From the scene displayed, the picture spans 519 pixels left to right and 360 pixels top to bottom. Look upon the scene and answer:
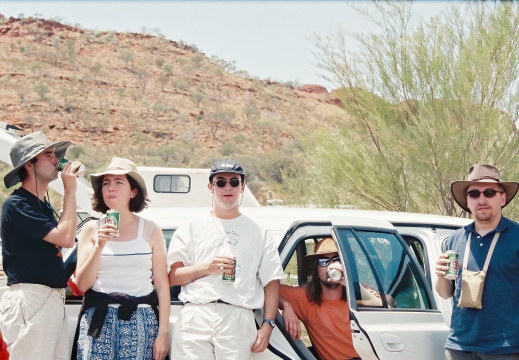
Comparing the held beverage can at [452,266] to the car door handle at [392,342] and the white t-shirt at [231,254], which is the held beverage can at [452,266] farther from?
the white t-shirt at [231,254]

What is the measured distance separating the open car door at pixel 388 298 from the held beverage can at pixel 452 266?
0.36 m

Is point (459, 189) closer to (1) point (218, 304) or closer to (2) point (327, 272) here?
(2) point (327, 272)

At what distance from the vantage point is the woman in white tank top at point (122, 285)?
346cm

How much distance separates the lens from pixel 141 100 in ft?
159

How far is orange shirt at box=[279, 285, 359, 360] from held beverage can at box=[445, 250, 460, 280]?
759 mm

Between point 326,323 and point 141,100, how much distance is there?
45.7 metres

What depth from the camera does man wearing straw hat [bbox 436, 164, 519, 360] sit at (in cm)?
356

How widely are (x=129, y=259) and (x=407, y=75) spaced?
337 inches

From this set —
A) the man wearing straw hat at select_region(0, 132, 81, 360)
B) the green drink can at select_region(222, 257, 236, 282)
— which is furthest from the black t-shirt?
the green drink can at select_region(222, 257, 236, 282)

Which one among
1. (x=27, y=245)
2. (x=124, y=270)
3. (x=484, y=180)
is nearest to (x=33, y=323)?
(x=27, y=245)

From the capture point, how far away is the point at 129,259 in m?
3.58

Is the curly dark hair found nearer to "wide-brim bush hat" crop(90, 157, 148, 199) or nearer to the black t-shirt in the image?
"wide-brim bush hat" crop(90, 157, 148, 199)

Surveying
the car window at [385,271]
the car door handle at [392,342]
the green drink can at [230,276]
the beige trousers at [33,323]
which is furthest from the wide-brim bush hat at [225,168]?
the car door handle at [392,342]

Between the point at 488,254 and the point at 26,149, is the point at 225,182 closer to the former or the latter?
the point at 26,149
